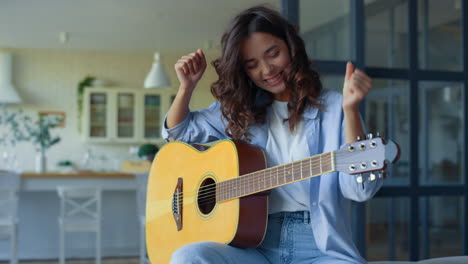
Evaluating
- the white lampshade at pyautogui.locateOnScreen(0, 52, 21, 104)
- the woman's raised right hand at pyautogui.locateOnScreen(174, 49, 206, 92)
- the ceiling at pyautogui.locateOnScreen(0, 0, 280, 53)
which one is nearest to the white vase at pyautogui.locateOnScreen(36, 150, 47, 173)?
the ceiling at pyautogui.locateOnScreen(0, 0, 280, 53)

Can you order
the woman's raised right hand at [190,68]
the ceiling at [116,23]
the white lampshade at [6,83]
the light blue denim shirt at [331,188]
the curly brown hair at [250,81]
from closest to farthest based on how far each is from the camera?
the light blue denim shirt at [331,188], the curly brown hair at [250,81], the woman's raised right hand at [190,68], the ceiling at [116,23], the white lampshade at [6,83]

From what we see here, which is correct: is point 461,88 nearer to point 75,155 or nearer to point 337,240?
point 337,240

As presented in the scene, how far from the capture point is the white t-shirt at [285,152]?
1.45 meters

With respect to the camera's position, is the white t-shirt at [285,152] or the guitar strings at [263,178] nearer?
the guitar strings at [263,178]

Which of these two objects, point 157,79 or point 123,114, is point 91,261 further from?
point 123,114

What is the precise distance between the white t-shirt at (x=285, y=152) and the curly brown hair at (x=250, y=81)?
3 centimetres

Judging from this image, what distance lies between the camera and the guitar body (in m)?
1.41

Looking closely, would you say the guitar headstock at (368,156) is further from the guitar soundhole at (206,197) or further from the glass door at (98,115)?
the glass door at (98,115)

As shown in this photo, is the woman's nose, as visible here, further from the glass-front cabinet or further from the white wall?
the white wall

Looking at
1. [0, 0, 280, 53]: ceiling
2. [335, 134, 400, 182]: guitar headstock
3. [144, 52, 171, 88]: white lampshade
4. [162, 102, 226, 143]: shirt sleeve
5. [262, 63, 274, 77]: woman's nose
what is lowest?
[335, 134, 400, 182]: guitar headstock

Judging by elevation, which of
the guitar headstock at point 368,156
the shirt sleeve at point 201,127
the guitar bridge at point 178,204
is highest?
the shirt sleeve at point 201,127

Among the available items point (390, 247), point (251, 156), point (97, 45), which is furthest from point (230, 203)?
point (97, 45)

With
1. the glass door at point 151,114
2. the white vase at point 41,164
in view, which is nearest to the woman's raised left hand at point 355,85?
the white vase at point 41,164

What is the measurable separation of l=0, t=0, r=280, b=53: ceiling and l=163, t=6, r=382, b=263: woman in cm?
319
